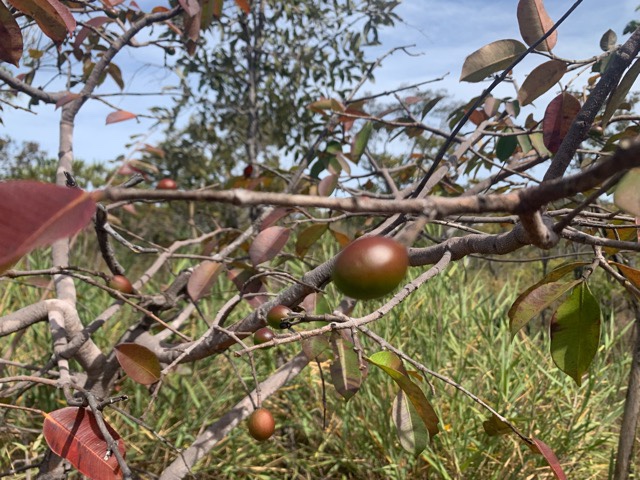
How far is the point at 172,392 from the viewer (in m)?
2.17

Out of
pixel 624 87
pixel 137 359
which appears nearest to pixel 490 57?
pixel 624 87

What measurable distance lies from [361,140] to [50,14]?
2.89ft

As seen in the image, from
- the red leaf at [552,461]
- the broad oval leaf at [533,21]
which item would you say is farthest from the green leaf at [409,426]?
the broad oval leaf at [533,21]

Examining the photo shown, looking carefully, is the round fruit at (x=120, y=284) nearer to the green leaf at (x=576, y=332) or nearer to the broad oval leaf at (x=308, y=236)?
the broad oval leaf at (x=308, y=236)

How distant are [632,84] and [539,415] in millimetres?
1482

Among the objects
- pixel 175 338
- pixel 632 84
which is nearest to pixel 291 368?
pixel 632 84

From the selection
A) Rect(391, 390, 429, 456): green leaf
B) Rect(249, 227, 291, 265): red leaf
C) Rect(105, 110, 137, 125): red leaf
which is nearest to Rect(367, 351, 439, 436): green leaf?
Rect(391, 390, 429, 456): green leaf

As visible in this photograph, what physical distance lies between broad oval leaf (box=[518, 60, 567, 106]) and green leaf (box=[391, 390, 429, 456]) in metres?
0.48

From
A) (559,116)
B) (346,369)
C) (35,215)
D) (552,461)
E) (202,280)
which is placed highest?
Result: (559,116)

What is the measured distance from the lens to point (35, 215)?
0.26 metres

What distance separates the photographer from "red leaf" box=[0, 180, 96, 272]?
0.25m

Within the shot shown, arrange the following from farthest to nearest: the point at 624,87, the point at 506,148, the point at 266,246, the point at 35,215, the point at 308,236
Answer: the point at 506,148 → the point at 308,236 → the point at 266,246 → the point at 624,87 → the point at 35,215

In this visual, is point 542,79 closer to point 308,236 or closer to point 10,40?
point 308,236

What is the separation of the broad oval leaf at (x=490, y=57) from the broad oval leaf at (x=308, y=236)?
40cm
